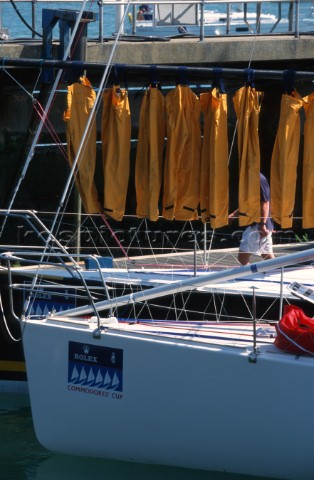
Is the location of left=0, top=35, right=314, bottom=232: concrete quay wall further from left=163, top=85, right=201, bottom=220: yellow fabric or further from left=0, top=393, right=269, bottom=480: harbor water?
left=0, top=393, right=269, bottom=480: harbor water

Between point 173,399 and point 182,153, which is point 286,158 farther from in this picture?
point 173,399

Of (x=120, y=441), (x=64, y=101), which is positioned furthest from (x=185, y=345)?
(x=64, y=101)

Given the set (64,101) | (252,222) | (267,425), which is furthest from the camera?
(64,101)

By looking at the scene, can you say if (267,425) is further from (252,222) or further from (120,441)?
(252,222)

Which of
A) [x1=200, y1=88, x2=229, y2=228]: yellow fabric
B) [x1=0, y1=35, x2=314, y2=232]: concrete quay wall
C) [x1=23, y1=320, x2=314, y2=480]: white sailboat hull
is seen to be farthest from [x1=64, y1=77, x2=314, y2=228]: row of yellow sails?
[x1=0, y1=35, x2=314, y2=232]: concrete quay wall

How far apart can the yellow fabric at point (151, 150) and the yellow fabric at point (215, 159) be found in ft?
1.24

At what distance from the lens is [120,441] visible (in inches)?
A: 307

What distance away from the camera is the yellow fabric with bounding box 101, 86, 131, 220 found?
364 inches

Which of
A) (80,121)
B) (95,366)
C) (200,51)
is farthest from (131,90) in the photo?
(95,366)

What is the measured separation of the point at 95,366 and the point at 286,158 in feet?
8.39

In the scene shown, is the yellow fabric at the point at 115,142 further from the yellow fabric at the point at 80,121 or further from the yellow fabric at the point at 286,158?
the yellow fabric at the point at 286,158

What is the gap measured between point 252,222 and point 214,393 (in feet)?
7.32

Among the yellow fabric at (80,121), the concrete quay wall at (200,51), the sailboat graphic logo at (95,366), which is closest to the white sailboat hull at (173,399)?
the sailboat graphic logo at (95,366)

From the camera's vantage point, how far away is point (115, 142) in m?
9.28
